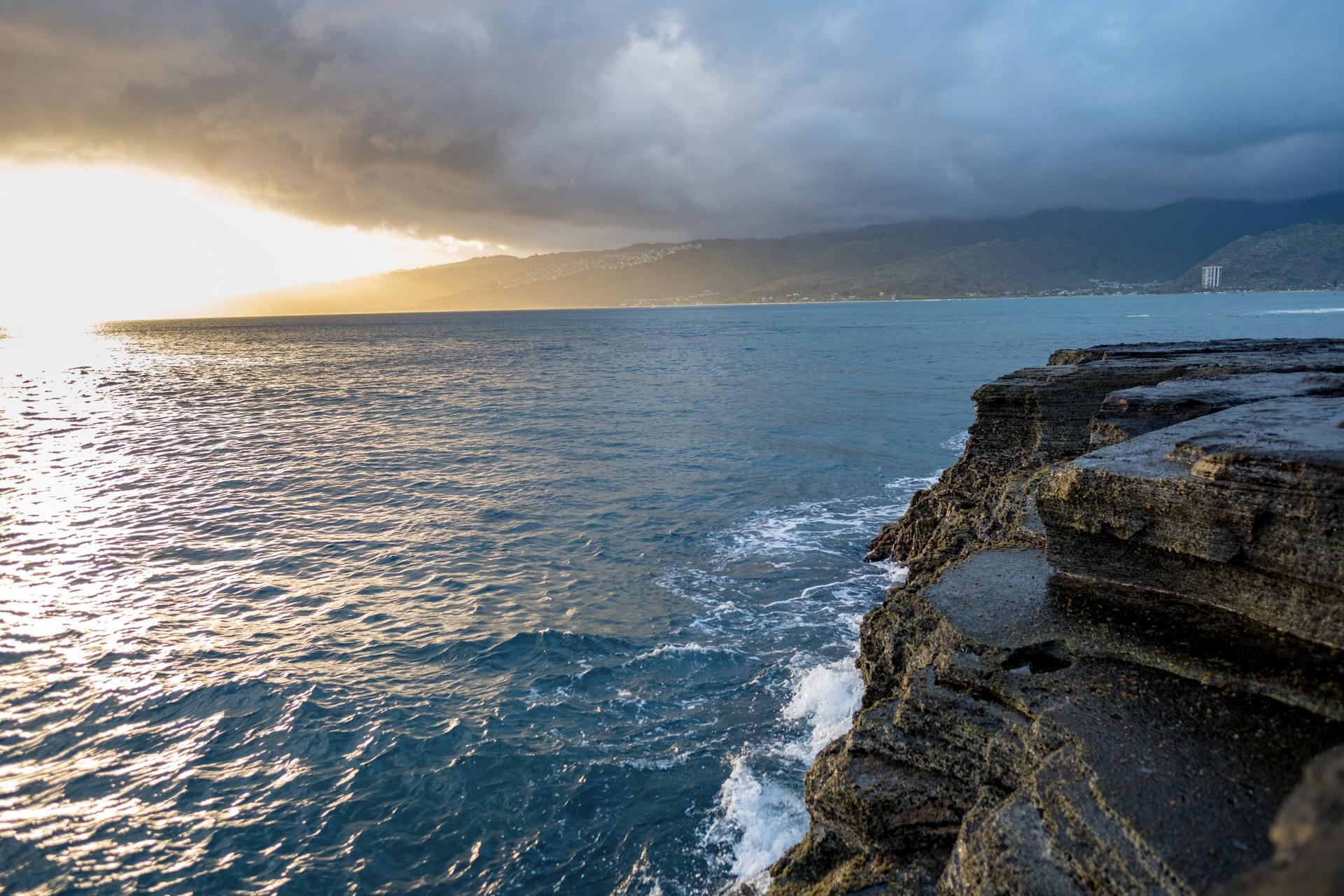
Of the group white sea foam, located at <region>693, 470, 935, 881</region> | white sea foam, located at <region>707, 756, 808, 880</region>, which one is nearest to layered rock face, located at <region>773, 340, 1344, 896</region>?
white sea foam, located at <region>707, 756, 808, 880</region>

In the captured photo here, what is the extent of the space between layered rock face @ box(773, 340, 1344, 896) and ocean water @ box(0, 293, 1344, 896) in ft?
12.9

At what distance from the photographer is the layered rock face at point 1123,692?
4754mm

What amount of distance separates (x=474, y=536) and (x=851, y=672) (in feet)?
45.5

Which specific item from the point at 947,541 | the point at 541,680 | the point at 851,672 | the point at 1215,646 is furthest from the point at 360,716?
the point at 1215,646

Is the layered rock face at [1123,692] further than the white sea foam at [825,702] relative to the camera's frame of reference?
No

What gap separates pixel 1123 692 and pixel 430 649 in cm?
1387

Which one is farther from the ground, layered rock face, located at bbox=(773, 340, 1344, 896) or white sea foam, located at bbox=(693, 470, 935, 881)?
layered rock face, located at bbox=(773, 340, 1344, 896)

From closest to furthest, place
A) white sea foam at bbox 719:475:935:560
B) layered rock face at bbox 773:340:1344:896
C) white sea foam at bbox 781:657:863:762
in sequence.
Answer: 1. layered rock face at bbox 773:340:1344:896
2. white sea foam at bbox 781:657:863:762
3. white sea foam at bbox 719:475:935:560

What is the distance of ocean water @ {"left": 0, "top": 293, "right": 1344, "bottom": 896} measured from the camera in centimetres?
1034

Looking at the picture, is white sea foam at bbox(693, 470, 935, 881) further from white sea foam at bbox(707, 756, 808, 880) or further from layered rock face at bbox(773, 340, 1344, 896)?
layered rock face at bbox(773, 340, 1344, 896)

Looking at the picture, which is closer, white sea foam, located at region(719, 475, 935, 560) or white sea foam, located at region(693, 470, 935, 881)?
white sea foam, located at region(693, 470, 935, 881)

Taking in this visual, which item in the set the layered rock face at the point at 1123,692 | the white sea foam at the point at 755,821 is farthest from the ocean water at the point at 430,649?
the layered rock face at the point at 1123,692

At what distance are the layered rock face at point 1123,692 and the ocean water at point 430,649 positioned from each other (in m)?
3.92

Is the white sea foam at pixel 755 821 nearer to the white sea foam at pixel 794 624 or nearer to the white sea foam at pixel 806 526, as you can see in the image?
the white sea foam at pixel 794 624
